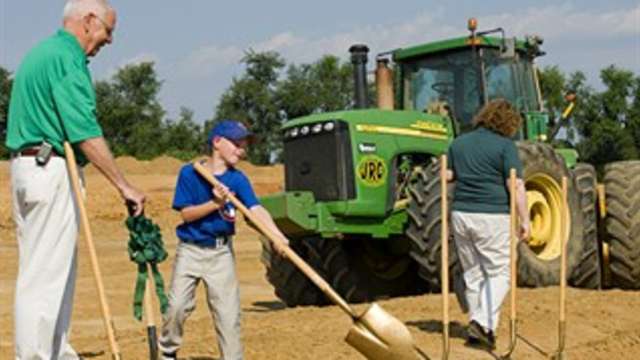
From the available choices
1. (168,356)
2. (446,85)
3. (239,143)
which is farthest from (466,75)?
(168,356)

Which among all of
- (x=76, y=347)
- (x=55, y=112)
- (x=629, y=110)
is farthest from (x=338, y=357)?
(x=629, y=110)

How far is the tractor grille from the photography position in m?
11.5

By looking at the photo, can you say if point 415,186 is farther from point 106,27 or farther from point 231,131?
point 106,27

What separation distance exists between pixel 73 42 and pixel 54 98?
1.16ft

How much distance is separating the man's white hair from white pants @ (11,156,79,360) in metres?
0.74

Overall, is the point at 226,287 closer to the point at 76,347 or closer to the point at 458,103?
the point at 76,347

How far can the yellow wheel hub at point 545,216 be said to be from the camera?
11406 mm

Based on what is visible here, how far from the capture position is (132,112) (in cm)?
6738

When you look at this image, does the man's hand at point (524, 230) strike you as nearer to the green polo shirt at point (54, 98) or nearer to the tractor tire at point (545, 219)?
the tractor tire at point (545, 219)

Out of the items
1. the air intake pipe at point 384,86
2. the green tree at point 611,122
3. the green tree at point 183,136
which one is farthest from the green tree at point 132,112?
the air intake pipe at point 384,86

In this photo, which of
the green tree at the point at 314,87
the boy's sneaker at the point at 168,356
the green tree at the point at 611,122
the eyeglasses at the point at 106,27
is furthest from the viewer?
the green tree at the point at 314,87

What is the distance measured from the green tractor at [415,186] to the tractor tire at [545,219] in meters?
0.01

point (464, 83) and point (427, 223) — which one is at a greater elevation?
point (464, 83)

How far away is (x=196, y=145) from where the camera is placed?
64.8m
